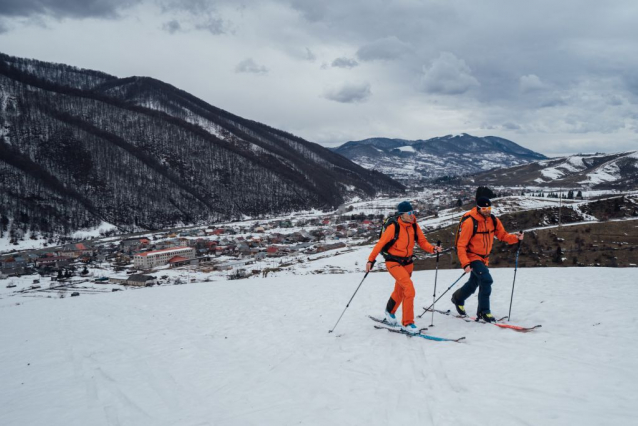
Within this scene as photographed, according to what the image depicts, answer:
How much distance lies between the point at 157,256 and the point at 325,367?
219 feet

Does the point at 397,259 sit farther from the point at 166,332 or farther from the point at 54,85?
the point at 54,85

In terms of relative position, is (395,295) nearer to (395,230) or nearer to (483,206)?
(395,230)

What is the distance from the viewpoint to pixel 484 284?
7.50 meters

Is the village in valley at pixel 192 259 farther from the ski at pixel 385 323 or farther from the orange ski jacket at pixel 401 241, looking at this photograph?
the orange ski jacket at pixel 401 241

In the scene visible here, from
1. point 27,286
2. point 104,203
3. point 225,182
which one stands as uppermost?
point 225,182

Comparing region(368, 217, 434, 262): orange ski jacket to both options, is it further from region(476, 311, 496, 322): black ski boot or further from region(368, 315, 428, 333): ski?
region(476, 311, 496, 322): black ski boot

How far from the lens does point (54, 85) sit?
652 feet

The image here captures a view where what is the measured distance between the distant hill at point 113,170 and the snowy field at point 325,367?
114802 mm

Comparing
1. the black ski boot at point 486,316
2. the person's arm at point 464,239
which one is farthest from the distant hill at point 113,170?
the black ski boot at point 486,316

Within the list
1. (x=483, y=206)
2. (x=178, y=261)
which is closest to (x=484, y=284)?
(x=483, y=206)

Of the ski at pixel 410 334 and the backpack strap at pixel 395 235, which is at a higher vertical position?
the backpack strap at pixel 395 235

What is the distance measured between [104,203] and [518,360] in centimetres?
14325

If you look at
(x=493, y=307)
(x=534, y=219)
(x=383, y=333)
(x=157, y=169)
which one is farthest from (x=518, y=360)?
(x=157, y=169)

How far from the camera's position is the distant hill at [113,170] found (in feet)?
367
